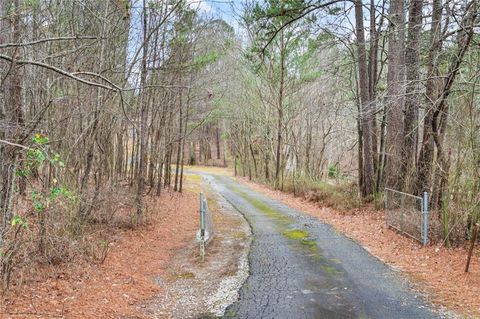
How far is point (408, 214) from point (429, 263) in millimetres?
2135

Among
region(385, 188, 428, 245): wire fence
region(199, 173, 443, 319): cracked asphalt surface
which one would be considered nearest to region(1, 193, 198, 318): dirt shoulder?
region(199, 173, 443, 319): cracked asphalt surface

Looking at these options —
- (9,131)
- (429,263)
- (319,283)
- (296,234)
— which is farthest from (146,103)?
(429,263)

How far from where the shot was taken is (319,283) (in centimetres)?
679

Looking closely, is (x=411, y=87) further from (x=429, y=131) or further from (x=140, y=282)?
(x=140, y=282)

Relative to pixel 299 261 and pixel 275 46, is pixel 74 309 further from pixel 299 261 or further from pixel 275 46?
pixel 275 46

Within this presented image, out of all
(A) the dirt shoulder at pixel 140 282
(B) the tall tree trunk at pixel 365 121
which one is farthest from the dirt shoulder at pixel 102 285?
(B) the tall tree trunk at pixel 365 121

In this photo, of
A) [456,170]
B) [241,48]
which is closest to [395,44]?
[456,170]

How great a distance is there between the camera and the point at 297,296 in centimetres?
620

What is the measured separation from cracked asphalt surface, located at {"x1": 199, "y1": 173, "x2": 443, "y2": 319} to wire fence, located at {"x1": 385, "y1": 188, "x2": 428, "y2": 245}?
133cm

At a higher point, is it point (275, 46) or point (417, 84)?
point (275, 46)

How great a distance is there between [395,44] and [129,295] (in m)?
10.3

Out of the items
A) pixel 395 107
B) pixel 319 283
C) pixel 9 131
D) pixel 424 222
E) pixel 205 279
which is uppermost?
pixel 395 107

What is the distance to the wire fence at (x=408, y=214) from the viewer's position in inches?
349

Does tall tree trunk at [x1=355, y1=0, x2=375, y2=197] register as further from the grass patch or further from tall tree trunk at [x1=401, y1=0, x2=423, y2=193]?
the grass patch
